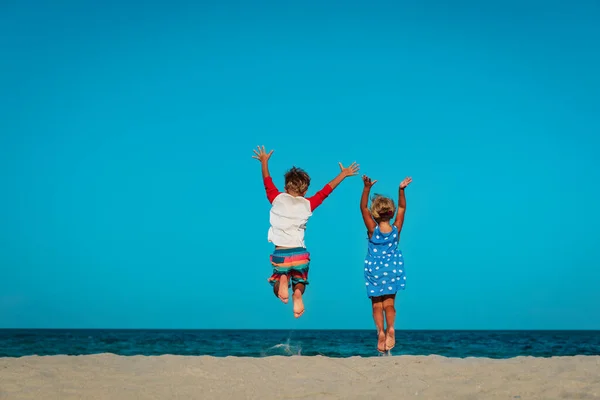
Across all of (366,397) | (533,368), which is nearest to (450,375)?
(533,368)

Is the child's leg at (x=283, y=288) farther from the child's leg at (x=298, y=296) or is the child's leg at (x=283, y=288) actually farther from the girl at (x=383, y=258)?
the girl at (x=383, y=258)

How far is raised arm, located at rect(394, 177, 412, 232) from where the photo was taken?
810 cm

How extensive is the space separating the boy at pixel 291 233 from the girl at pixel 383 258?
1.99 ft

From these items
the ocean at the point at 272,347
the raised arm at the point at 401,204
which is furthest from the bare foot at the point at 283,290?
the ocean at the point at 272,347

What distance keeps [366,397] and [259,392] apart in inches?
58.1

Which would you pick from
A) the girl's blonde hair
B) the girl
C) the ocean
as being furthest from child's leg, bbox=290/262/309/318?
the ocean

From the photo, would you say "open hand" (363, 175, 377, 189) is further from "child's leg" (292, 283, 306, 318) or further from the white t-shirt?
"child's leg" (292, 283, 306, 318)

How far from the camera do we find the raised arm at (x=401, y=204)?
8.10m

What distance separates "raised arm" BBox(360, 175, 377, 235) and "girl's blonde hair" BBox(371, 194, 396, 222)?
0.08 m

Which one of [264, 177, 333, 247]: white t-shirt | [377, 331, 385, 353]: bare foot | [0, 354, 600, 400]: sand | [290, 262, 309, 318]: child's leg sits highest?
[264, 177, 333, 247]: white t-shirt

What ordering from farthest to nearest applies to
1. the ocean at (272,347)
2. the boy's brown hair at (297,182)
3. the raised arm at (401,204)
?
the ocean at (272,347) → the boy's brown hair at (297,182) → the raised arm at (401,204)

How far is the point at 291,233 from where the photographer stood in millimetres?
8305

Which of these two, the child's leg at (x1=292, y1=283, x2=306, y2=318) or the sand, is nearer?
the sand

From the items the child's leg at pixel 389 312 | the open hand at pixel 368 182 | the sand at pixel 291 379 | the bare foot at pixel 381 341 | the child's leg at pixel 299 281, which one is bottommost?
the sand at pixel 291 379
